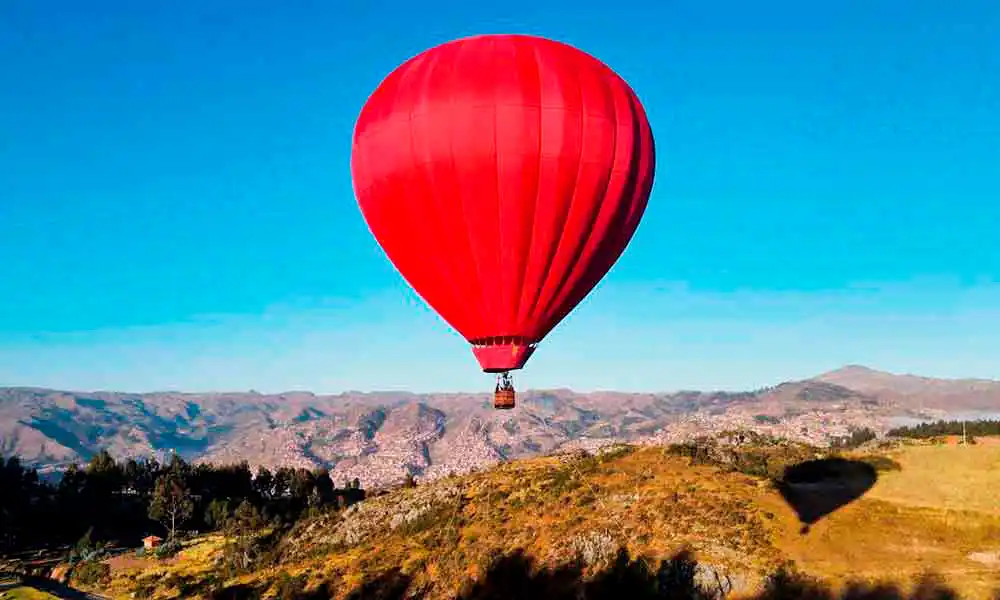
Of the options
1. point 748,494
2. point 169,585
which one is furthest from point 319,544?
point 748,494

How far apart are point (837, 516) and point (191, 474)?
3342 inches

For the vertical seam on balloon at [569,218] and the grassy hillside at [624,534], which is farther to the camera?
the grassy hillside at [624,534]

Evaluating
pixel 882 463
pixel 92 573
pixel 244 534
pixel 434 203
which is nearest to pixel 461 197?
pixel 434 203

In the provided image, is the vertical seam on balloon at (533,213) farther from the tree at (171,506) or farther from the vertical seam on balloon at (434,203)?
the tree at (171,506)

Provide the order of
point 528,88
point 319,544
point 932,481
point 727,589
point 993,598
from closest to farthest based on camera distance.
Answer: point 528,88
point 993,598
point 727,589
point 932,481
point 319,544

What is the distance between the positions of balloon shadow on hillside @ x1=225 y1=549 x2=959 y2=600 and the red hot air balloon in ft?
64.9

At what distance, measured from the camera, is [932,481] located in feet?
180

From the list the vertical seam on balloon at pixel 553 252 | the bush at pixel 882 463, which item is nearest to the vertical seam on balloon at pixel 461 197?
the vertical seam on balloon at pixel 553 252

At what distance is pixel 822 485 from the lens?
2309 inches

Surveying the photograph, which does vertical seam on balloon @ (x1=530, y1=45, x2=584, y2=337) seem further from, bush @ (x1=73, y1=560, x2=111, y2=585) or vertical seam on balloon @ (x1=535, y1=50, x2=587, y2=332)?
bush @ (x1=73, y1=560, x2=111, y2=585)

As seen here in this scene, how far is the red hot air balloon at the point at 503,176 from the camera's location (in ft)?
93.8

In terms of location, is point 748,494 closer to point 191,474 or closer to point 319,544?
point 319,544

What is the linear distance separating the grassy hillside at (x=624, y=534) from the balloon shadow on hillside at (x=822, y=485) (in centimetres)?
93

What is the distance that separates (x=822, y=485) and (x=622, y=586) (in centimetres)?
2289
